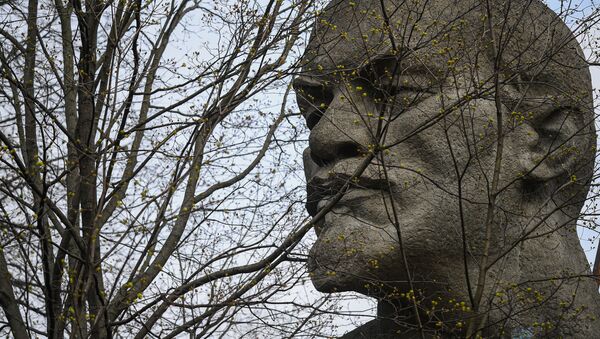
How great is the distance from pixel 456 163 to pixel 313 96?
123 centimetres

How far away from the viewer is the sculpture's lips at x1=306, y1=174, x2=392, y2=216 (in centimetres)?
592

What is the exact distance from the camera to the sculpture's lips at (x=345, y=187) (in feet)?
19.4

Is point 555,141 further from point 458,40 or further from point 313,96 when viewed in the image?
point 313,96

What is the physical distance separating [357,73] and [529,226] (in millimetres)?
1331

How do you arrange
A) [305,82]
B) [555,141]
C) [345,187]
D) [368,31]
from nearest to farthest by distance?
[345,187], [555,141], [368,31], [305,82]

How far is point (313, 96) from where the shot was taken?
6559 millimetres

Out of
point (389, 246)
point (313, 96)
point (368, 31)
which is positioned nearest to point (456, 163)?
point (389, 246)

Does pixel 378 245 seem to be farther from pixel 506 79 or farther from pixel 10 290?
pixel 10 290

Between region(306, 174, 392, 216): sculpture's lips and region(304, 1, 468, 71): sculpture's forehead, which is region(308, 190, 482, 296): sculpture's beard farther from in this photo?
region(304, 1, 468, 71): sculpture's forehead

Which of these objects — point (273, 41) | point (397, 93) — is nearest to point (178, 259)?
point (273, 41)

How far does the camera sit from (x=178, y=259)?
7.43 m

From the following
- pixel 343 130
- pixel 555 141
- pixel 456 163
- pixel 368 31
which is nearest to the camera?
pixel 456 163

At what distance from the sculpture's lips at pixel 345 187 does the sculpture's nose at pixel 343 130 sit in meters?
0.15

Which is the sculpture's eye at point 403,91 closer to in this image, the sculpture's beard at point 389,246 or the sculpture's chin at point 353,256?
the sculpture's beard at point 389,246
